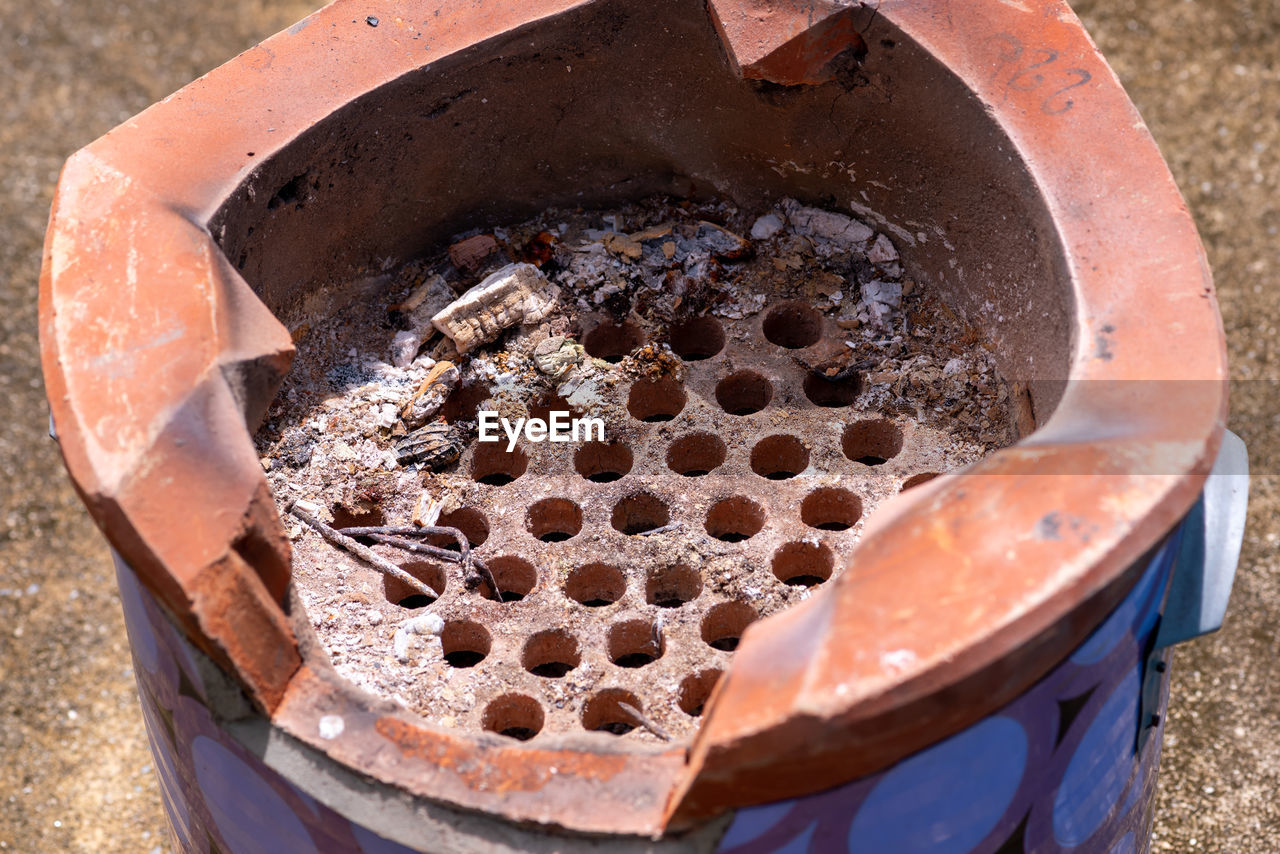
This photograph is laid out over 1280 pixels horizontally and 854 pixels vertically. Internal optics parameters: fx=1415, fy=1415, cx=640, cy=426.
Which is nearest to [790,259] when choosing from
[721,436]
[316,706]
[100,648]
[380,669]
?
[721,436]

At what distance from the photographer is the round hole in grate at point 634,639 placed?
2.11m

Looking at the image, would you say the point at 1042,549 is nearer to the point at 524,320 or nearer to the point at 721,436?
the point at 721,436

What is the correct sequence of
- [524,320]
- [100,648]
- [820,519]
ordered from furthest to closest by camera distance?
[100,648] < [524,320] < [820,519]

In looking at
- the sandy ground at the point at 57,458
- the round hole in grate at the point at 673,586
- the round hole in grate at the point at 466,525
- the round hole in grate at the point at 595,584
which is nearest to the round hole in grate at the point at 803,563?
the round hole in grate at the point at 673,586

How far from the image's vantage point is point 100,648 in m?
3.36

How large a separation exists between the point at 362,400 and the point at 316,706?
2.53ft

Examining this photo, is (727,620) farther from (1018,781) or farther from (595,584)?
(1018,781)

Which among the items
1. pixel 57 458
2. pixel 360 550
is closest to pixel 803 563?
pixel 360 550

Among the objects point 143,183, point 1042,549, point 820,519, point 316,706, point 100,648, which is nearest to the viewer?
point 1042,549

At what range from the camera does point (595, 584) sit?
2213 millimetres

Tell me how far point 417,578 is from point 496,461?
0.27 metres

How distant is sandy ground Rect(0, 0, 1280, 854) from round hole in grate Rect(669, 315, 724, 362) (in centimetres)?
146

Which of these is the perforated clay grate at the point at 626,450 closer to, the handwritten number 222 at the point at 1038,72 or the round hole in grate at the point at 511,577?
the round hole in grate at the point at 511,577

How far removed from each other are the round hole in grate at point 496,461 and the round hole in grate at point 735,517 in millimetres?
325
